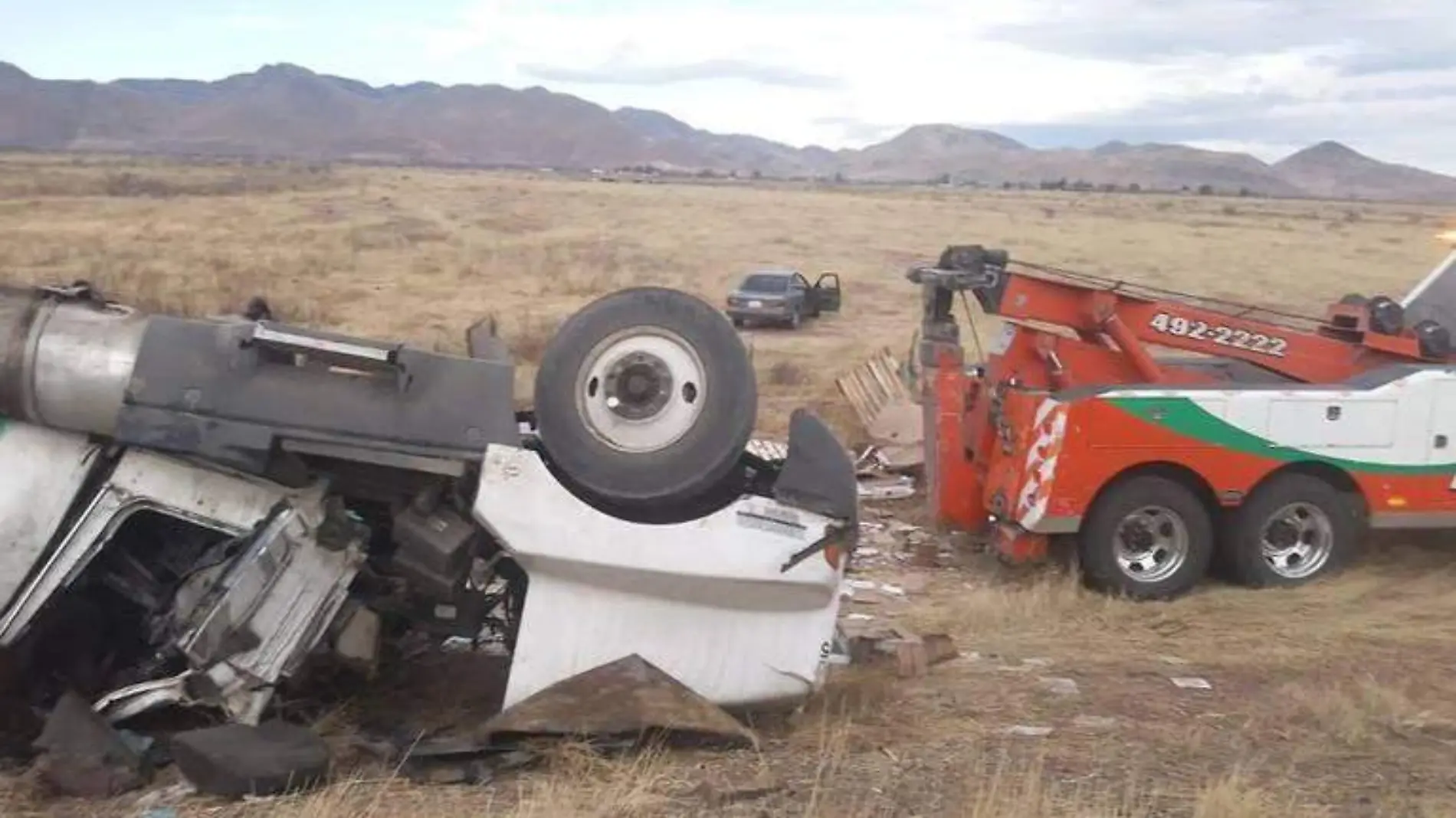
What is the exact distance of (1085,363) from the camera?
1069 centimetres

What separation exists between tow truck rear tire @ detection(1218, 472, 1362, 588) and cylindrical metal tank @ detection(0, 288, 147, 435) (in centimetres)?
670

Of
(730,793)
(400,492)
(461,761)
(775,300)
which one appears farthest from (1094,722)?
(775,300)

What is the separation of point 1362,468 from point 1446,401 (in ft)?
2.18

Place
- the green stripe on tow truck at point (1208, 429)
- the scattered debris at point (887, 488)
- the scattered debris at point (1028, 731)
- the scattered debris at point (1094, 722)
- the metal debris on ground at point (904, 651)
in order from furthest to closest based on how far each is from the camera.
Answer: the scattered debris at point (887, 488) → the green stripe on tow truck at point (1208, 429) → the metal debris on ground at point (904, 651) → the scattered debris at point (1094, 722) → the scattered debris at point (1028, 731)

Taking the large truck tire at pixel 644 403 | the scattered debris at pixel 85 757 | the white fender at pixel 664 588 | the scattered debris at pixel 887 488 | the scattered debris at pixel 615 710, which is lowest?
the scattered debris at pixel 887 488

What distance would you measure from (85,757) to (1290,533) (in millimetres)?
7212

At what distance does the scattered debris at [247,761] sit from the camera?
520cm

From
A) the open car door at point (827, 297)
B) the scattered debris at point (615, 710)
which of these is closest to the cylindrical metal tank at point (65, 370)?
the scattered debris at point (615, 710)

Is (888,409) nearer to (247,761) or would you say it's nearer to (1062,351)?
(1062,351)

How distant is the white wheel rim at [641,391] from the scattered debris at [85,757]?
1.96 m

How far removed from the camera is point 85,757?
17.6 ft

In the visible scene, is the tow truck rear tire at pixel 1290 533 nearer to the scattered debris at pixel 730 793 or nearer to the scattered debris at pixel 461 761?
the scattered debris at pixel 730 793

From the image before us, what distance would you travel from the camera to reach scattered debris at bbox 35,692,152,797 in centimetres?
533

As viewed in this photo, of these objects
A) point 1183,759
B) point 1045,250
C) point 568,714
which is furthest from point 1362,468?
point 1045,250
